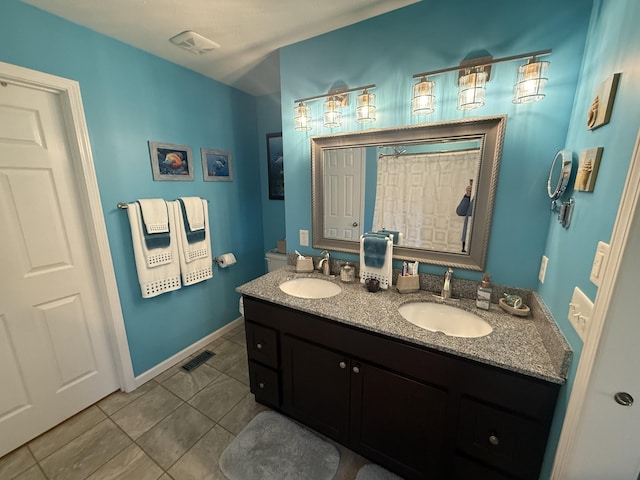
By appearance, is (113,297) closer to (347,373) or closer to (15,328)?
(15,328)

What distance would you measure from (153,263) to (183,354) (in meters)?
0.94

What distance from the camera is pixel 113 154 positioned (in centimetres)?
164

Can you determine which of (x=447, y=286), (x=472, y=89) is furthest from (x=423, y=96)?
(x=447, y=286)

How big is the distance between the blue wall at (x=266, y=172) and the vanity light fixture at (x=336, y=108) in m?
0.92

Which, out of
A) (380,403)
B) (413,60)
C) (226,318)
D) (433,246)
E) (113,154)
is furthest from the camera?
(226,318)

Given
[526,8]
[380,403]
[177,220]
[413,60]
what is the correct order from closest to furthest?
[526,8] < [380,403] < [413,60] < [177,220]

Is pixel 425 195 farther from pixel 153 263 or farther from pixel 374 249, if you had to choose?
pixel 153 263

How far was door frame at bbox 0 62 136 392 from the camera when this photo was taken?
132 cm

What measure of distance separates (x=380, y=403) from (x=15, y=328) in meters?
2.04

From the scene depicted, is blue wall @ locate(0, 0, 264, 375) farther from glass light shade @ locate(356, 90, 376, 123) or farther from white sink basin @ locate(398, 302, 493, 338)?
white sink basin @ locate(398, 302, 493, 338)

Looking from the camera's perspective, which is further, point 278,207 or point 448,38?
point 278,207

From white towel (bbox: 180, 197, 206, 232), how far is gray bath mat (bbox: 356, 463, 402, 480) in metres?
1.97

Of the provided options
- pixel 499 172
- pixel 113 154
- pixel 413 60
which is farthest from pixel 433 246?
pixel 113 154

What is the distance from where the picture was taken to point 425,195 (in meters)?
1.47
